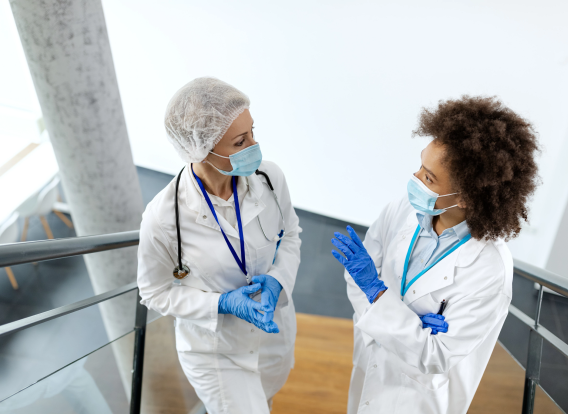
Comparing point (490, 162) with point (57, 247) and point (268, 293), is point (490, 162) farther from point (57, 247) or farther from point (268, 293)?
point (57, 247)

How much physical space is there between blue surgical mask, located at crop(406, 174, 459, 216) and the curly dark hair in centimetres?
8

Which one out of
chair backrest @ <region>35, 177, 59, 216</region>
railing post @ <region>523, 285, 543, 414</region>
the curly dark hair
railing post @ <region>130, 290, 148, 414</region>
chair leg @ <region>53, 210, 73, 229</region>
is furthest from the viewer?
chair leg @ <region>53, 210, 73, 229</region>

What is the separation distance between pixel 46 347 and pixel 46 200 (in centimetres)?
181

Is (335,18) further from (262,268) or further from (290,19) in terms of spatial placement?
(262,268)

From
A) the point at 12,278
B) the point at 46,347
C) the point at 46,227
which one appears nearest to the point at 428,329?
the point at 46,347

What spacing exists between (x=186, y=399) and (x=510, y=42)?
3454 millimetres

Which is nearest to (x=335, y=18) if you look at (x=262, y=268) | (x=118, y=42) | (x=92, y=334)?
(x=118, y=42)

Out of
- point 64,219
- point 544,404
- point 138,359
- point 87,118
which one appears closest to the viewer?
point 544,404

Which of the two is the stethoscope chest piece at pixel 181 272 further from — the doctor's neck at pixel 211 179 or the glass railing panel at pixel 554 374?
the glass railing panel at pixel 554 374

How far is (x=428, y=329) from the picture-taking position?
4.25ft

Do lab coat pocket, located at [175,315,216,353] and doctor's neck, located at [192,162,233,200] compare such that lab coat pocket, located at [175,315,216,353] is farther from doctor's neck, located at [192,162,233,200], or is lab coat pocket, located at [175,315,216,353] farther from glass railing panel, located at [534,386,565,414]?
glass railing panel, located at [534,386,565,414]

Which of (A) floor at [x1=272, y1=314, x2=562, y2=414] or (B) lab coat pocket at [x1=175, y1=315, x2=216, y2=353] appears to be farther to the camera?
(A) floor at [x1=272, y1=314, x2=562, y2=414]

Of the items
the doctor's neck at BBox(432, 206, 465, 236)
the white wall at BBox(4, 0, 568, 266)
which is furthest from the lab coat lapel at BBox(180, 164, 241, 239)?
the white wall at BBox(4, 0, 568, 266)

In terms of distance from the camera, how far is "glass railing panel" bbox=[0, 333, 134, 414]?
1.34 meters
